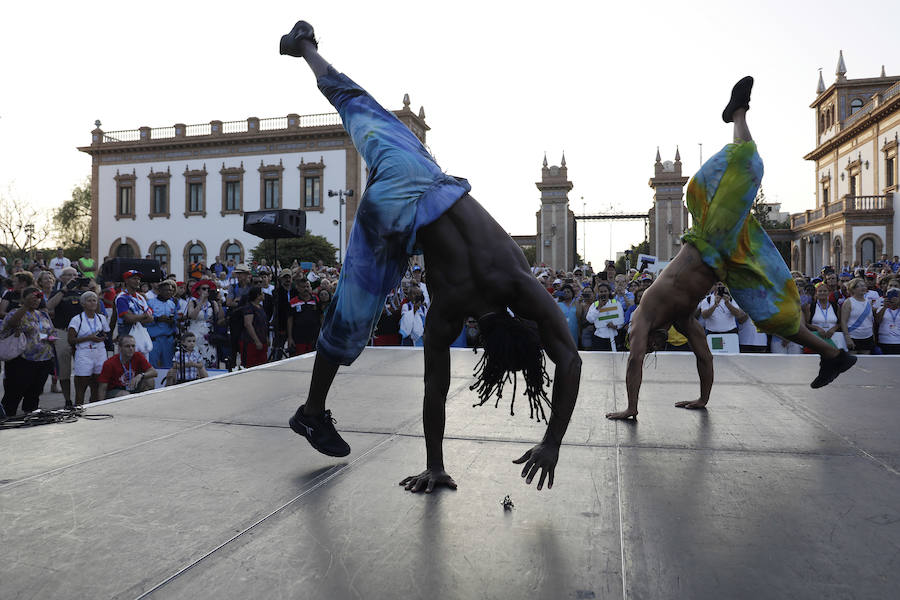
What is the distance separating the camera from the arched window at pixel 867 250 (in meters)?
33.4

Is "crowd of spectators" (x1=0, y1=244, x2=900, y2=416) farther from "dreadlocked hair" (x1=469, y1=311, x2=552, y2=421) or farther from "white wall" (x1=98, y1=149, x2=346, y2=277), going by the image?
"white wall" (x1=98, y1=149, x2=346, y2=277)

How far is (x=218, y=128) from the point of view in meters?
39.4

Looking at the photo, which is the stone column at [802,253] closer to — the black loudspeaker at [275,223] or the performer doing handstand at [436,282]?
the black loudspeaker at [275,223]


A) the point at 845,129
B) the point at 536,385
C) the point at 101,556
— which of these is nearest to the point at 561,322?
the point at 536,385

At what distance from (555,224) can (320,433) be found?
2281cm

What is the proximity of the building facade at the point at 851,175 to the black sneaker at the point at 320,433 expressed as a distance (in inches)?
1275

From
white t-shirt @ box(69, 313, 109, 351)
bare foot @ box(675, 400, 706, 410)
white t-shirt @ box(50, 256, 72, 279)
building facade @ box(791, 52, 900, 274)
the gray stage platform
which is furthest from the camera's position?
building facade @ box(791, 52, 900, 274)

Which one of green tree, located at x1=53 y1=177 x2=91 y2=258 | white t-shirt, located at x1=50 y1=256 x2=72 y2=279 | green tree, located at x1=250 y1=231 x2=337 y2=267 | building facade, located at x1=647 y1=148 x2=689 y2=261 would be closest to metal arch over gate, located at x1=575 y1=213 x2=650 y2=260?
building facade, located at x1=647 y1=148 x2=689 y2=261

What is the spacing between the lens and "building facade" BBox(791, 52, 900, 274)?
33.0m

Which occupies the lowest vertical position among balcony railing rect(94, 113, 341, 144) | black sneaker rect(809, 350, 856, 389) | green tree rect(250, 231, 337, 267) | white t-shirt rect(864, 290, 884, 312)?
black sneaker rect(809, 350, 856, 389)

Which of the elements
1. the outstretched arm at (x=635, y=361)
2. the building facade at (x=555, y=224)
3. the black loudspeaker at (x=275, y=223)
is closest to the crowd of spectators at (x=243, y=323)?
the black loudspeaker at (x=275, y=223)

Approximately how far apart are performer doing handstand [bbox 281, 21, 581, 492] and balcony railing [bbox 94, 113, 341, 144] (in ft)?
119

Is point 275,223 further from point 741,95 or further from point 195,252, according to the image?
point 195,252

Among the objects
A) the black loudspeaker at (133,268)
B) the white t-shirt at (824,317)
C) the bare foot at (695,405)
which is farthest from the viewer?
the black loudspeaker at (133,268)
